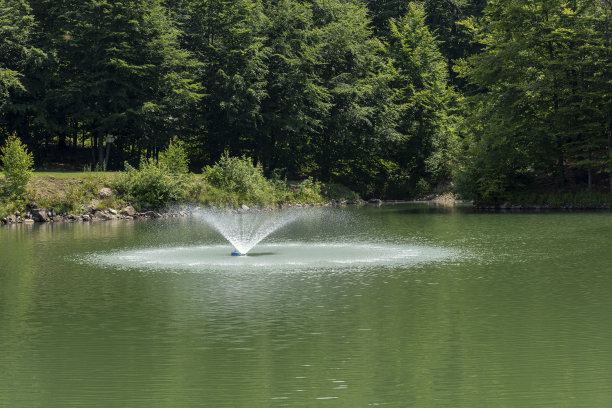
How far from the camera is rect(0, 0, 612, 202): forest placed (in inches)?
2062

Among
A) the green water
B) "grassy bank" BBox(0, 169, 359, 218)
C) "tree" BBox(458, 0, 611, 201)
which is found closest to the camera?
the green water

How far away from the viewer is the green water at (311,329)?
10203 mm

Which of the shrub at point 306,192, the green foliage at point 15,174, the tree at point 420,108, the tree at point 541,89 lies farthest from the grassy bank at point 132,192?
the tree at point 420,108

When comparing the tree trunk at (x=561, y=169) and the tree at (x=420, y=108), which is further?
the tree at (x=420, y=108)

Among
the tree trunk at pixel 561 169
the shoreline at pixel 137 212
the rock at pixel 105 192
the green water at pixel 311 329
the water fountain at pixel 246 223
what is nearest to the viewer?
the green water at pixel 311 329

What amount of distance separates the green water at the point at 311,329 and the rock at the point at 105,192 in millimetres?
22827

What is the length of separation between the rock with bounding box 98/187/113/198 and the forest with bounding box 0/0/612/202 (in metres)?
3.06

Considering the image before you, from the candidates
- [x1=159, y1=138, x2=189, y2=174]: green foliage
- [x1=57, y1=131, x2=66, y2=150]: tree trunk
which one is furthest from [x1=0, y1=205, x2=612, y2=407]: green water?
[x1=57, y1=131, x2=66, y2=150]: tree trunk

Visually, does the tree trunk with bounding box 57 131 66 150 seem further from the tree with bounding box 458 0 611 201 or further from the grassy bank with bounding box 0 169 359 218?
the tree with bounding box 458 0 611 201

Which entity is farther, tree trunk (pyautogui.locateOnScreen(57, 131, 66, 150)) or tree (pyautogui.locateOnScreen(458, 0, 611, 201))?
tree trunk (pyautogui.locateOnScreen(57, 131, 66, 150))

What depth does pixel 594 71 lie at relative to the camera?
5212cm

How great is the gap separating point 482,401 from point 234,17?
57392 mm

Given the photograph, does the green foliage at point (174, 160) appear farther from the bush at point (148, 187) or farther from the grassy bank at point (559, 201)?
the grassy bank at point (559, 201)

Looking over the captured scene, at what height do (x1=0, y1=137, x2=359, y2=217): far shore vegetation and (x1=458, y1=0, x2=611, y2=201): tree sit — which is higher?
(x1=458, y1=0, x2=611, y2=201): tree
